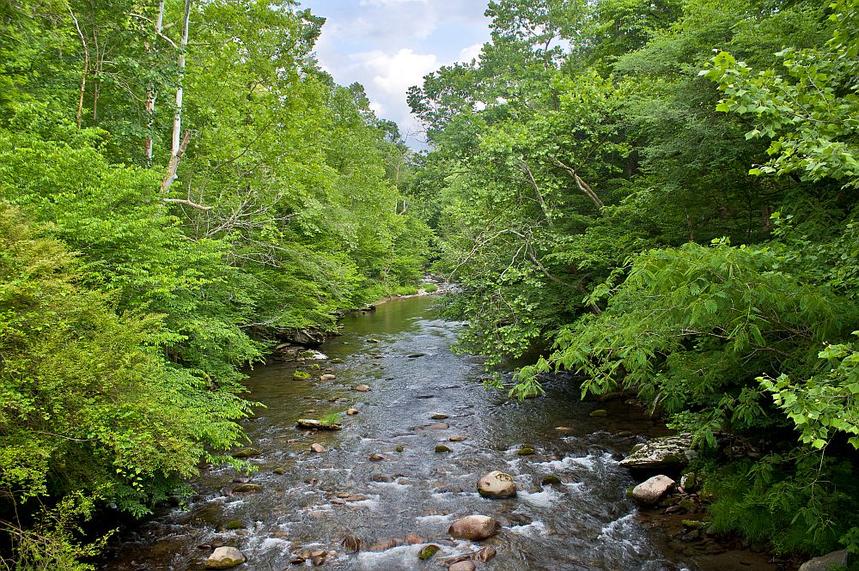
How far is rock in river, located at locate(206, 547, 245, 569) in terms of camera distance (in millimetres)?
6395

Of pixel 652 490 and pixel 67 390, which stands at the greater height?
pixel 67 390

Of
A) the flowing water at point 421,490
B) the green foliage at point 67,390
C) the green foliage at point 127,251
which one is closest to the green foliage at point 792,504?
the flowing water at point 421,490

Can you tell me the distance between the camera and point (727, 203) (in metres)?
9.27

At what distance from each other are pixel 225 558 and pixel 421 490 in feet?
11.1

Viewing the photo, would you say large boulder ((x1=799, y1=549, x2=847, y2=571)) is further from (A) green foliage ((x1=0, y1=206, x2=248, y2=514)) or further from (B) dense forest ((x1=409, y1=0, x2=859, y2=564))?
(A) green foliage ((x1=0, y1=206, x2=248, y2=514))

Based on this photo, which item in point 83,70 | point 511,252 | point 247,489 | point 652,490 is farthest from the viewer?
point 511,252

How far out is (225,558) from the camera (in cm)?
647

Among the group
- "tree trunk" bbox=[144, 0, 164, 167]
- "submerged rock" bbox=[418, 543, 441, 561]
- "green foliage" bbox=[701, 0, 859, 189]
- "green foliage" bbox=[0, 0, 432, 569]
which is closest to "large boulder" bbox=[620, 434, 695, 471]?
"submerged rock" bbox=[418, 543, 441, 561]

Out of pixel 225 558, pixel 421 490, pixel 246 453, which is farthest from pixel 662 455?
pixel 246 453

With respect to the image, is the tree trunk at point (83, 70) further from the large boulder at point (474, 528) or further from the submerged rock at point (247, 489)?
the large boulder at point (474, 528)

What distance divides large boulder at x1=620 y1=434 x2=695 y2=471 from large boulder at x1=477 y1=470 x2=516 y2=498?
2262mm

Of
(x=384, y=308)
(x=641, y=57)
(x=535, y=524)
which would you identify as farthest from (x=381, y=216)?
(x=535, y=524)

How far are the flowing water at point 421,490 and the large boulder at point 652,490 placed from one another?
34 centimetres

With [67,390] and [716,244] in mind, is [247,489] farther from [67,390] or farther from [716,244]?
[716,244]
